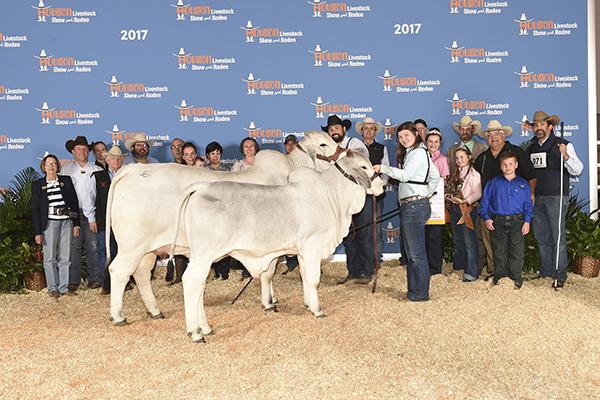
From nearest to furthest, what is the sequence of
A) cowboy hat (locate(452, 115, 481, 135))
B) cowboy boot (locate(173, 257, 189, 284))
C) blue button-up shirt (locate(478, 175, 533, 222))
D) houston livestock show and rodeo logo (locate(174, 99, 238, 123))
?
blue button-up shirt (locate(478, 175, 533, 222)) < cowboy boot (locate(173, 257, 189, 284)) < cowboy hat (locate(452, 115, 481, 135)) < houston livestock show and rodeo logo (locate(174, 99, 238, 123))

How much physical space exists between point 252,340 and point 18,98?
20.9 feet

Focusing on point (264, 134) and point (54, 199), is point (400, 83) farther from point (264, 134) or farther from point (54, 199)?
point (54, 199)

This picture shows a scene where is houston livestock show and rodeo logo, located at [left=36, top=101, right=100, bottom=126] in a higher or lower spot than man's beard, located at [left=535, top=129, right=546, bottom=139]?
higher

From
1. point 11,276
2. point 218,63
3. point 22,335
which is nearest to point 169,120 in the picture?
point 218,63

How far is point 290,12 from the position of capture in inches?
374

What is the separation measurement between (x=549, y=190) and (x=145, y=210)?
4462 mm

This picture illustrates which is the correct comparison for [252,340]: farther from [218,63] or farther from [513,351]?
[218,63]

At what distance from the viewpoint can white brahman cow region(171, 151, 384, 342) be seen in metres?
4.97

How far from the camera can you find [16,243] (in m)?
7.98

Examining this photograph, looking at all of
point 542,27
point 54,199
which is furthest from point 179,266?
point 542,27

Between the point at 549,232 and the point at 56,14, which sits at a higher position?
the point at 56,14

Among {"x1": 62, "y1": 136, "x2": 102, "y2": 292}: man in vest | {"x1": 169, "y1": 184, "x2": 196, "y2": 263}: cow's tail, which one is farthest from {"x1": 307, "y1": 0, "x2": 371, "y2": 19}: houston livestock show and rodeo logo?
{"x1": 169, "y1": 184, "x2": 196, "y2": 263}: cow's tail

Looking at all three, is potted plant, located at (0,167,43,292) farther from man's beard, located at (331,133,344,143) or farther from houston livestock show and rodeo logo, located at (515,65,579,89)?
houston livestock show and rodeo logo, located at (515,65,579,89)

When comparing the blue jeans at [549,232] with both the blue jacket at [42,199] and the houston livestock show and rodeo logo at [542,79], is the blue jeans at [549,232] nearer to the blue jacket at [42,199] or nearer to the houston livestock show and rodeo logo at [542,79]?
the houston livestock show and rodeo logo at [542,79]
